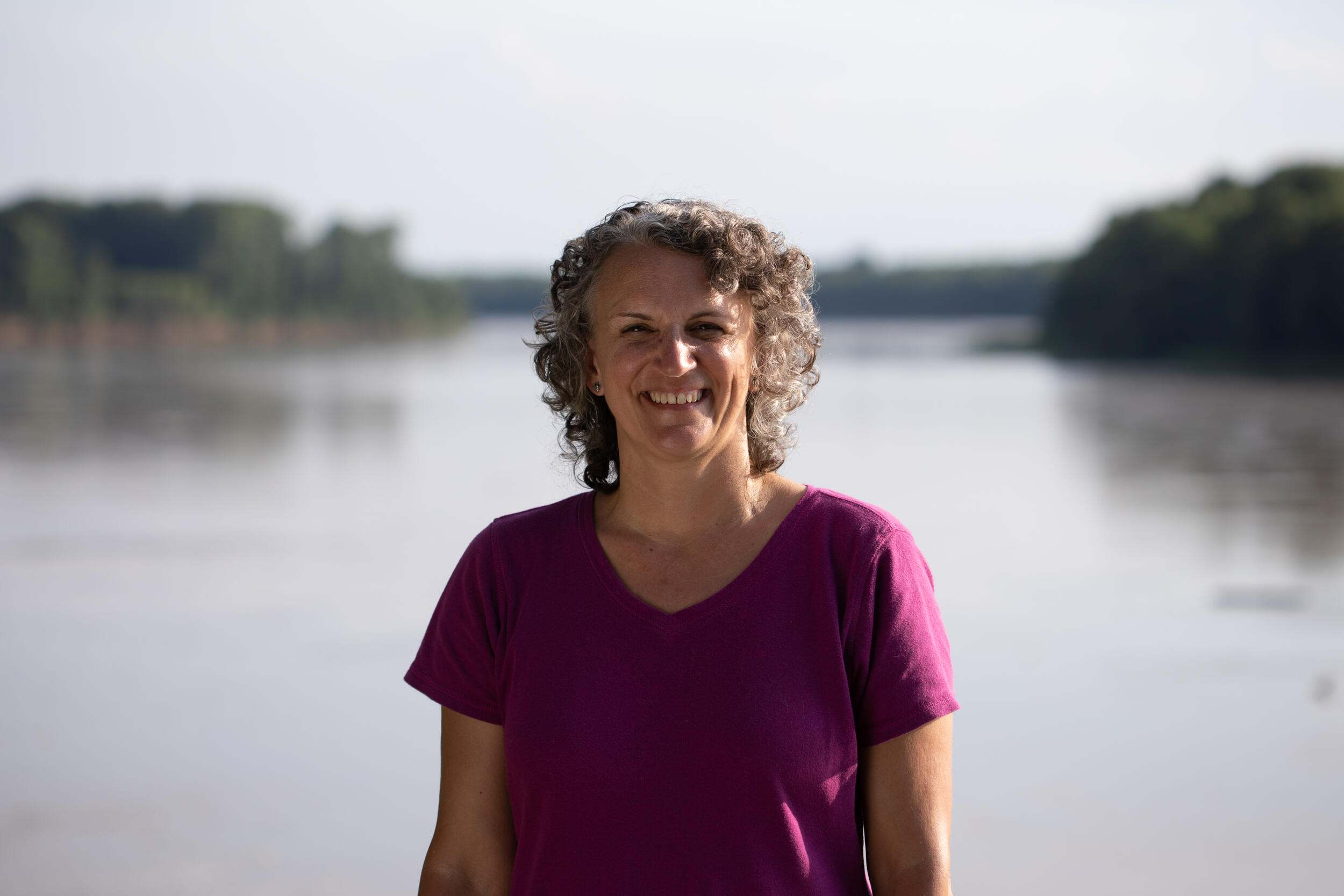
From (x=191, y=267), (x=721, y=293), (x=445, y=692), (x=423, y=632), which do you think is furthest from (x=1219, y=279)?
(x=445, y=692)

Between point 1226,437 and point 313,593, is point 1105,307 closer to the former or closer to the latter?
point 1226,437

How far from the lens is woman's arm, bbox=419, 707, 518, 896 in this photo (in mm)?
2240

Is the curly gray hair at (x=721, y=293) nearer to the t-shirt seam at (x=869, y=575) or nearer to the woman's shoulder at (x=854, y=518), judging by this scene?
the woman's shoulder at (x=854, y=518)

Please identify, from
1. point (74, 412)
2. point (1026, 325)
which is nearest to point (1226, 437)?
point (74, 412)

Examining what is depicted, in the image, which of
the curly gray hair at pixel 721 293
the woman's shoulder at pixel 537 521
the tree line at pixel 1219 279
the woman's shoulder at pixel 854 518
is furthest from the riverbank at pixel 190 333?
the woman's shoulder at pixel 854 518

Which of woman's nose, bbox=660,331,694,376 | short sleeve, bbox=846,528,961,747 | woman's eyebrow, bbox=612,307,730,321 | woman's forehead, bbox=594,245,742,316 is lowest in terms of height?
short sleeve, bbox=846,528,961,747

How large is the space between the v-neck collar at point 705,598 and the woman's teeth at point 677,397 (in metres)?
0.22

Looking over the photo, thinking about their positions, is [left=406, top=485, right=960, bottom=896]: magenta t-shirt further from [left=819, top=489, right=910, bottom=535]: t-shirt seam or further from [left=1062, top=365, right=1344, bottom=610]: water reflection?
[left=1062, top=365, right=1344, bottom=610]: water reflection

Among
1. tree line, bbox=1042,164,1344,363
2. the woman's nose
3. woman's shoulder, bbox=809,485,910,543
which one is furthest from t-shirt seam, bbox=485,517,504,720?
tree line, bbox=1042,164,1344,363

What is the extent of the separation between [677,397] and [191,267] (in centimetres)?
6812

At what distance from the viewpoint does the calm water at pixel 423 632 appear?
14.1 feet

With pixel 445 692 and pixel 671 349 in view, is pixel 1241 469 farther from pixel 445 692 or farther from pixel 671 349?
pixel 445 692

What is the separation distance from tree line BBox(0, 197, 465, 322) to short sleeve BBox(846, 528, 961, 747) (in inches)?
2341

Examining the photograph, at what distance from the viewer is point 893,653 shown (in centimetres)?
205
